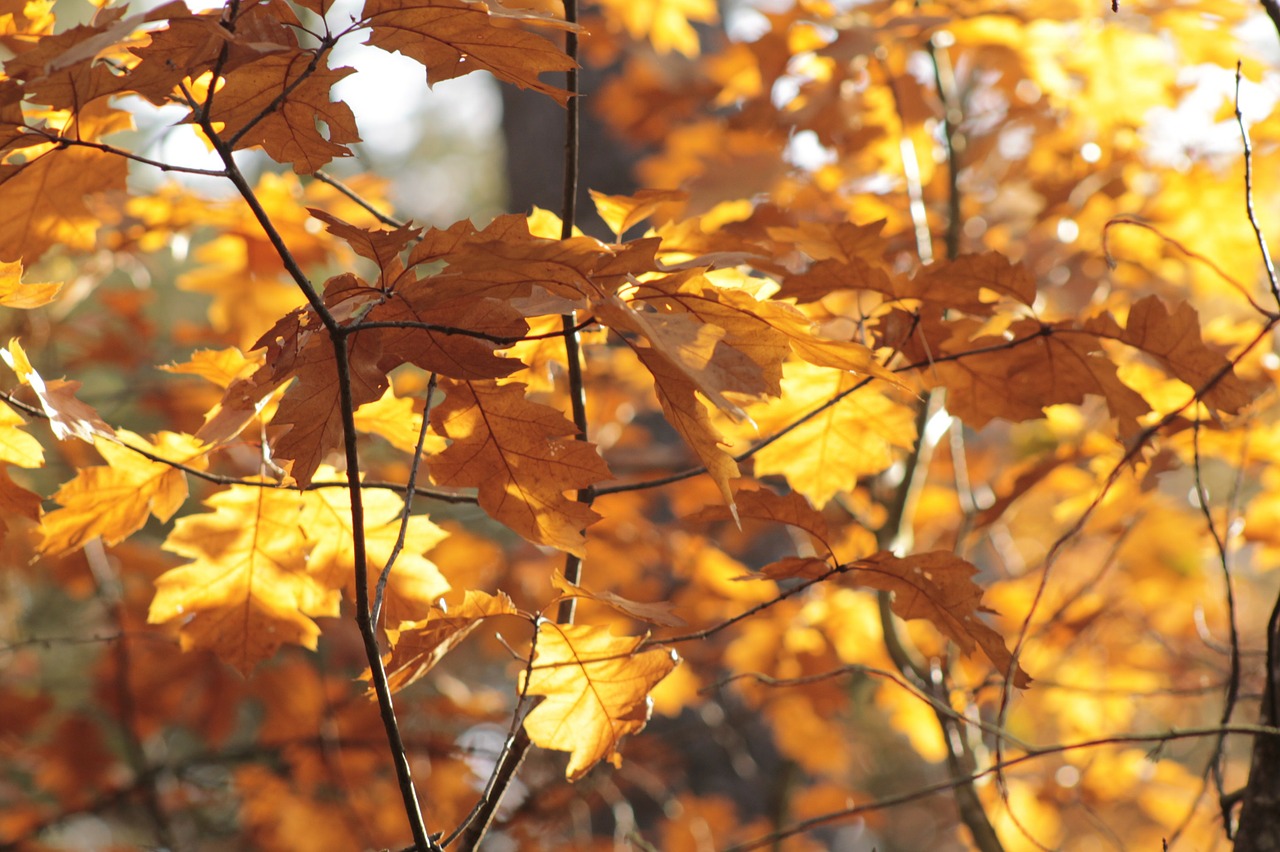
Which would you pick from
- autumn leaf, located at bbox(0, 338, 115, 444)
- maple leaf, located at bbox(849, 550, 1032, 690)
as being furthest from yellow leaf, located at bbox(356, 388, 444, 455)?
maple leaf, located at bbox(849, 550, 1032, 690)

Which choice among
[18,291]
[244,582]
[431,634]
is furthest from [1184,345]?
[18,291]

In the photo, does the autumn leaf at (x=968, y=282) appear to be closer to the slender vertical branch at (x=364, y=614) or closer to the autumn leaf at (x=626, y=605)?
the autumn leaf at (x=626, y=605)

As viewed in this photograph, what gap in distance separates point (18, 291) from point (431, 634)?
0.51 meters

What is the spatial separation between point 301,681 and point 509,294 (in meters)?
2.33

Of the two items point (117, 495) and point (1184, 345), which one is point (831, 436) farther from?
point (117, 495)

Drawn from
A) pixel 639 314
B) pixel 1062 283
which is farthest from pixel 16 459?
pixel 1062 283

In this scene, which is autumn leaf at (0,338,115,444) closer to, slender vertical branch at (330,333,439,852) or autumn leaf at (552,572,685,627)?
slender vertical branch at (330,333,439,852)

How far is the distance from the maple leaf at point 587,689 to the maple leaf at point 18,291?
56cm

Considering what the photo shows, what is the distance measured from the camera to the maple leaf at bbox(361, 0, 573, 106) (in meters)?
0.78

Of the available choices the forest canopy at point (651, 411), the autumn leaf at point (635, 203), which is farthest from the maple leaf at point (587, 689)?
the autumn leaf at point (635, 203)

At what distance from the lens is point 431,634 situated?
0.84m

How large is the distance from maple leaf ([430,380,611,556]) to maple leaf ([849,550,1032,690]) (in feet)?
0.97

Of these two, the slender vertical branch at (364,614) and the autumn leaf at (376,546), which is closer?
the slender vertical branch at (364,614)

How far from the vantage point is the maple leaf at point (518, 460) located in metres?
0.85
